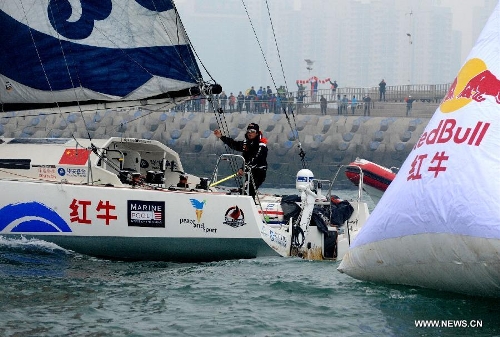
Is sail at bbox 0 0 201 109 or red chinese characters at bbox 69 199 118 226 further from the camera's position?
sail at bbox 0 0 201 109

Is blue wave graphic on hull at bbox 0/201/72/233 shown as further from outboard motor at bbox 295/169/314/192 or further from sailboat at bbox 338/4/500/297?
sailboat at bbox 338/4/500/297

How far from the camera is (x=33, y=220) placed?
12.1 metres

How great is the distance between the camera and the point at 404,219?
9320 millimetres

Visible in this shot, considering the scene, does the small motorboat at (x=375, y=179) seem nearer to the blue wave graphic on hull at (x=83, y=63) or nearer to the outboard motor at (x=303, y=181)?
the blue wave graphic on hull at (x=83, y=63)

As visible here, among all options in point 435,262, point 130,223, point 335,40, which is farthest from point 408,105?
point 335,40

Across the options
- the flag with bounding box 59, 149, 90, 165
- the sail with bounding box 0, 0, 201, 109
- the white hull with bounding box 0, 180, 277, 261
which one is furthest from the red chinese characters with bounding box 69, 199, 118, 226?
the sail with bounding box 0, 0, 201, 109

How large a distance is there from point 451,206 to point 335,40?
127 meters

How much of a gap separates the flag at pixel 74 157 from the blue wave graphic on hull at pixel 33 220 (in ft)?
2.58

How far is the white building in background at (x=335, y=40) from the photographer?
389ft

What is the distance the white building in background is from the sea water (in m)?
98.0

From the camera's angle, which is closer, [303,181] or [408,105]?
[303,181]

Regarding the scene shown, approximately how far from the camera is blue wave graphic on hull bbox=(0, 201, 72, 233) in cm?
1202

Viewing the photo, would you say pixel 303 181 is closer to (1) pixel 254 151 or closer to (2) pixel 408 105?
(1) pixel 254 151

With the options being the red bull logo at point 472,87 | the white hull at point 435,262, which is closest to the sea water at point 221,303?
the white hull at point 435,262
